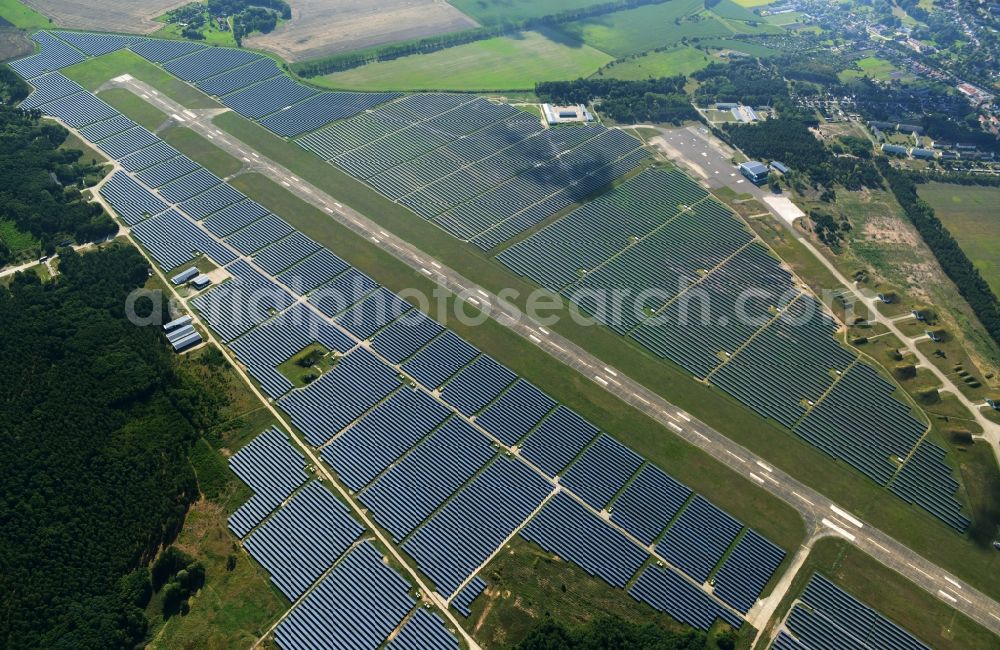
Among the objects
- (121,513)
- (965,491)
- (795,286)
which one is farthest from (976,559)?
(121,513)

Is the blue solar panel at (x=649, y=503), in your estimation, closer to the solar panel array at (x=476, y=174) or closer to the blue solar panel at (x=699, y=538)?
the blue solar panel at (x=699, y=538)

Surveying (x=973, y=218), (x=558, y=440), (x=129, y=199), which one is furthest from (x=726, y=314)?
(x=129, y=199)

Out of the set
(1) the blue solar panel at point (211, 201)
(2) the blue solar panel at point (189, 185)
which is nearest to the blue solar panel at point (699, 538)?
(1) the blue solar panel at point (211, 201)

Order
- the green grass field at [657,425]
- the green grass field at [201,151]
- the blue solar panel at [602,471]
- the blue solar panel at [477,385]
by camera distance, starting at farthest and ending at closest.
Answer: the green grass field at [201,151], the blue solar panel at [477,385], the blue solar panel at [602,471], the green grass field at [657,425]

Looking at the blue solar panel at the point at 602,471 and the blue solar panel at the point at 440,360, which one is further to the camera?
the blue solar panel at the point at 440,360

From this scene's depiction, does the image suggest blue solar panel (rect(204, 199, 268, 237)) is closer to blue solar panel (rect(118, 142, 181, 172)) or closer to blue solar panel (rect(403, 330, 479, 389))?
blue solar panel (rect(118, 142, 181, 172))

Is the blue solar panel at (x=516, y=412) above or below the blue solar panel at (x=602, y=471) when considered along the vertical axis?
above

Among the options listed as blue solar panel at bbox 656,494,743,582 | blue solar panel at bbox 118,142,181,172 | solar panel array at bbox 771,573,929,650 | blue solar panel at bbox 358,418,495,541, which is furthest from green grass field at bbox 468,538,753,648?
blue solar panel at bbox 118,142,181,172
